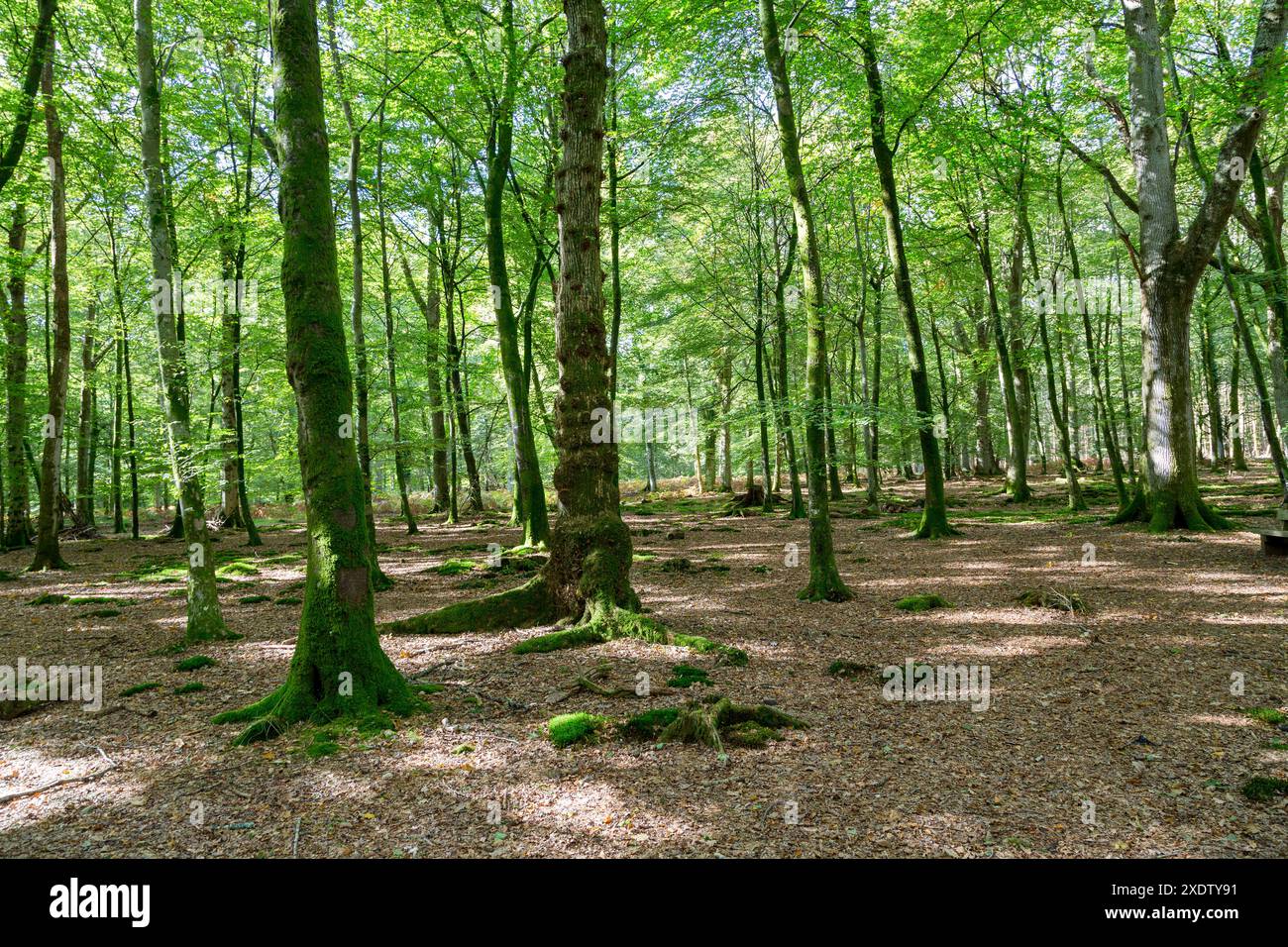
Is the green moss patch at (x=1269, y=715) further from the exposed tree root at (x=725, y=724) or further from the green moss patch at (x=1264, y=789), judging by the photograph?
the exposed tree root at (x=725, y=724)

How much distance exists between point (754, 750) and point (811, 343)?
19.0 ft

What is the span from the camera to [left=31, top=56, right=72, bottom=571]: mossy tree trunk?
39.5 feet

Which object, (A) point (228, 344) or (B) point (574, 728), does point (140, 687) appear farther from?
(A) point (228, 344)

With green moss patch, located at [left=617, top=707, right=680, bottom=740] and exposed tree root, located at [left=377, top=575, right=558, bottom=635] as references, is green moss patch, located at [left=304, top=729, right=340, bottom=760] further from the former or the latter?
exposed tree root, located at [left=377, top=575, right=558, bottom=635]

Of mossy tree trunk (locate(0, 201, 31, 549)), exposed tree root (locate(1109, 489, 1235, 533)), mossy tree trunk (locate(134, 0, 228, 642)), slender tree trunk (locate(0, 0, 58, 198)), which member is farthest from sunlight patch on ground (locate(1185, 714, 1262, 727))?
mossy tree trunk (locate(0, 201, 31, 549))

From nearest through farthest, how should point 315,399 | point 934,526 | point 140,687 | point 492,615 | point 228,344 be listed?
1. point 315,399
2. point 140,687
3. point 492,615
4. point 934,526
5. point 228,344

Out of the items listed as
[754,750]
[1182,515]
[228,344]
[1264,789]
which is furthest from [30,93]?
[1182,515]

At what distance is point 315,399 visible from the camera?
4.77 meters

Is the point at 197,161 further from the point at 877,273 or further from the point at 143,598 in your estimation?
the point at 877,273

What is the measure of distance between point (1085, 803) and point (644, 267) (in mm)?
24918

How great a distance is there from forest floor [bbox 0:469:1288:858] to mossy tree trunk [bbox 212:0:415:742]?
0.42 m

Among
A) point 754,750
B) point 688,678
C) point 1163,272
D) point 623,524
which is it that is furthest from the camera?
point 1163,272

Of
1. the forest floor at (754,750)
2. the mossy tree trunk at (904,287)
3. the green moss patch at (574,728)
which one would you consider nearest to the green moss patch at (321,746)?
the forest floor at (754,750)

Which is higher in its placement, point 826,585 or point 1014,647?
point 826,585
